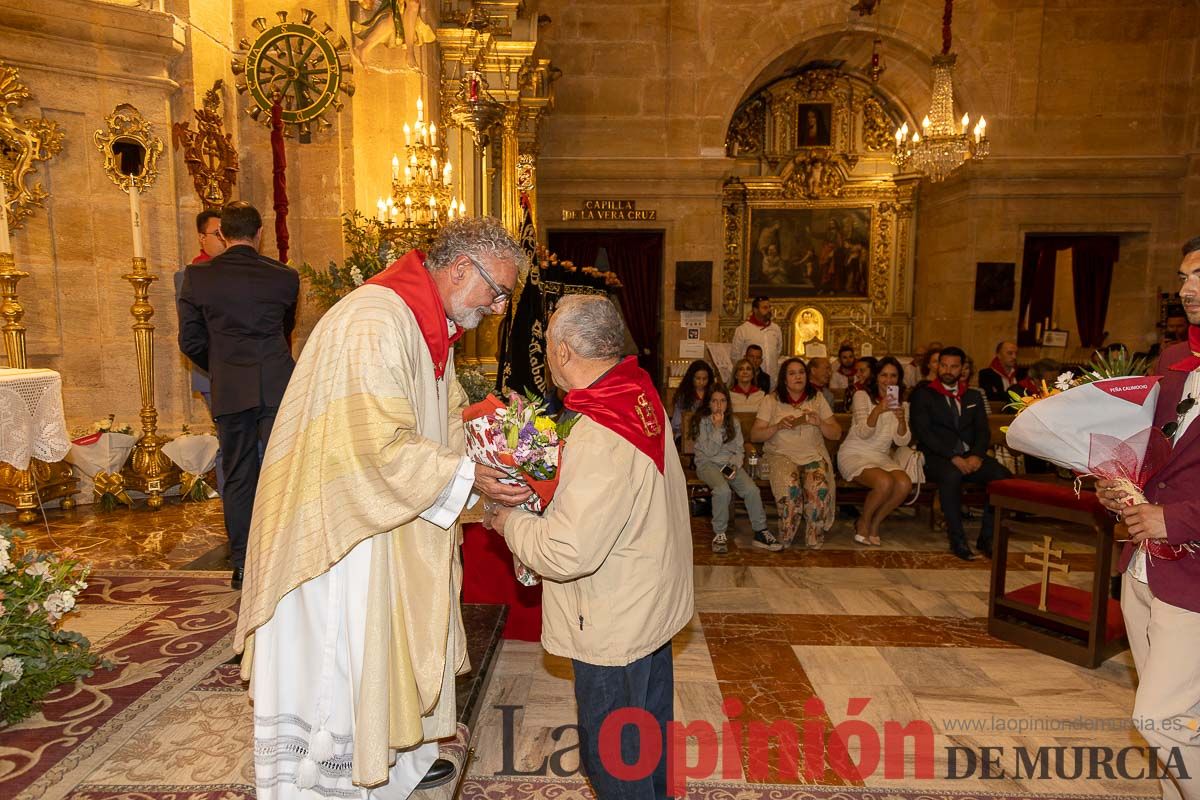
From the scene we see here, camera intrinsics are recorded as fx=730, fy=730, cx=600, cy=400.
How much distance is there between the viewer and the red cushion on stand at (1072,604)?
4.02 meters

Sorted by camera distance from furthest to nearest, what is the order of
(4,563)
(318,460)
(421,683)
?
(4,563) → (421,683) → (318,460)

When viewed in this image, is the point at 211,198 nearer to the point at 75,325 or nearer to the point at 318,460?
the point at 75,325

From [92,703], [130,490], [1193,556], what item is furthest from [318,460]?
[130,490]

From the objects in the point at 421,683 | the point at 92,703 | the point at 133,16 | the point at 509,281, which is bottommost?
the point at 92,703

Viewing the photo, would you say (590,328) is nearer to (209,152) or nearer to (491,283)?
(491,283)

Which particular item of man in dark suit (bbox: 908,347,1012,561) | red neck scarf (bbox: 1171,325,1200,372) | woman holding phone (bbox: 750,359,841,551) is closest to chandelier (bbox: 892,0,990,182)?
man in dark suit (bbox: 908,347,1012,561)

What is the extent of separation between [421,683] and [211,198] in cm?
580

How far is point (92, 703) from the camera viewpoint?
3.01 m

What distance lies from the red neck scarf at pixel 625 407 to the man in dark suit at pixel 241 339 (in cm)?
253

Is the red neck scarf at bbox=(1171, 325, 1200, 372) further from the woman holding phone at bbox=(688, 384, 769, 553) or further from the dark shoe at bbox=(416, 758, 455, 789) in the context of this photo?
the woman holding phone at bbox=(688, 384, 769, 553)

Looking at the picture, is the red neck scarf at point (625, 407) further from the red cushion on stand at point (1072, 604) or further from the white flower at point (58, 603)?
the red cushion on stand at point (1072, 604)

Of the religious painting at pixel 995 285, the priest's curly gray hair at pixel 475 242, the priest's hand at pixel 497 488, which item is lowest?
the priest's hand at pixel 497 488

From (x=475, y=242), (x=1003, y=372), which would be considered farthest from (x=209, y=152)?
(x=1003, y=372)

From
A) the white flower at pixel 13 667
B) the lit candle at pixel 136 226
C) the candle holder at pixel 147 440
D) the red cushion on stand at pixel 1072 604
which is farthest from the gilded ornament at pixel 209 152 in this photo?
the red cushion on stand at pixel 1072 604
